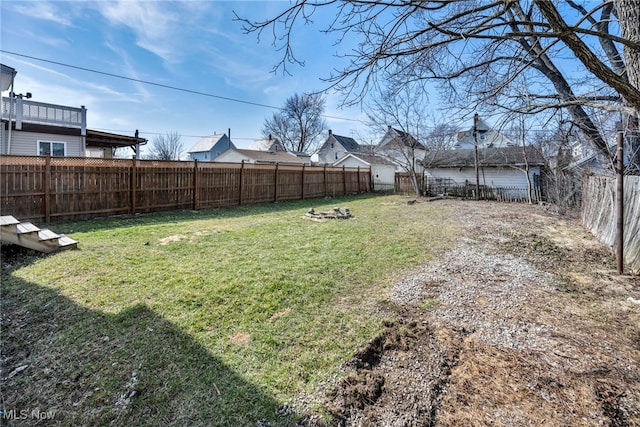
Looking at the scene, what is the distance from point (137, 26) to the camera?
9469 mm

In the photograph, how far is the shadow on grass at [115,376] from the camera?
1.72 metres

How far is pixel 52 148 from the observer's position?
11.3 m

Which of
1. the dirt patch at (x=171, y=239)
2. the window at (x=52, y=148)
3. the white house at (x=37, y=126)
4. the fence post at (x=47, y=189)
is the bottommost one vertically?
the dirt patch at (x=171, y=239)

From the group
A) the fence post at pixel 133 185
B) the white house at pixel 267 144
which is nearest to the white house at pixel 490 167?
the fence post at pixel 133 185

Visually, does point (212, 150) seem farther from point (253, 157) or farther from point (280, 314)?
point (280, 314)

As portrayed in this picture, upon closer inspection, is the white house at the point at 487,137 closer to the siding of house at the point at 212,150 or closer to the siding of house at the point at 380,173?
the siding of house at the point at 380,173

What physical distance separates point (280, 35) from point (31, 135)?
13.0 metres

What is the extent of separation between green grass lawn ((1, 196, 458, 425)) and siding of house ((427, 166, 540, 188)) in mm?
16290

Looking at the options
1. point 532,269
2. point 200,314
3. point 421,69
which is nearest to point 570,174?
point 532,269

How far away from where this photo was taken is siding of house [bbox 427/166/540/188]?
17812 mm

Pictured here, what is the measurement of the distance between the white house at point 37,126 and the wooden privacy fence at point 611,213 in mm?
16071

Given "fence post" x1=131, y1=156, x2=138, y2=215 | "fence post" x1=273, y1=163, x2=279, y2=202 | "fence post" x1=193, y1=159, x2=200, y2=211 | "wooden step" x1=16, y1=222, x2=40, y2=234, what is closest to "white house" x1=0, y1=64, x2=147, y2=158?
"fence post" x1=131, y1=156, x2=138, y2=215

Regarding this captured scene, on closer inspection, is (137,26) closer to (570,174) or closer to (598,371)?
(598,371)

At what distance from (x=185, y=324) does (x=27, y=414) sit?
3.56ft
